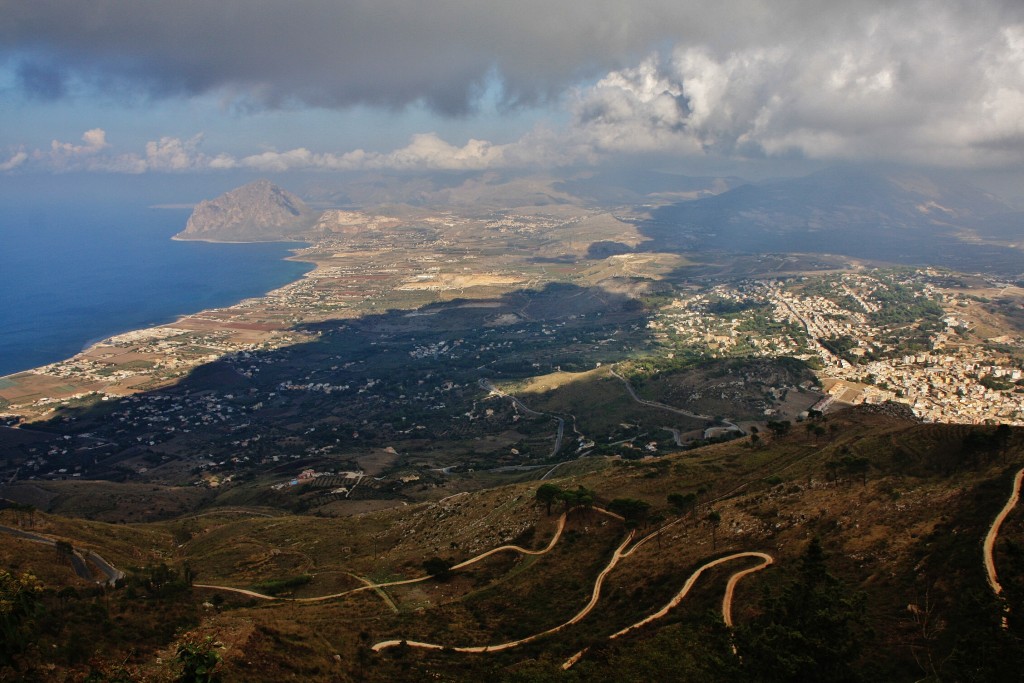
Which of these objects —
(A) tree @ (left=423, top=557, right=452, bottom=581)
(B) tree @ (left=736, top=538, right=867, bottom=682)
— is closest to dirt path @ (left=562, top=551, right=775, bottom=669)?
(B) tree @ (left=736, top=538, right=867, bottom=682)

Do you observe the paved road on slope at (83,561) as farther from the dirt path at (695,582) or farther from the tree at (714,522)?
the tree at (714,522)

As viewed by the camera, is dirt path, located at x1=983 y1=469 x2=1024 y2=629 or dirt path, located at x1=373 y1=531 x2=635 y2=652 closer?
dirt path, located at x1=983 y1=469 x2=1024 y2=629

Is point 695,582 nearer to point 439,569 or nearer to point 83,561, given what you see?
point 439,569

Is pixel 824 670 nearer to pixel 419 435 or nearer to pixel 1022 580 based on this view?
pixel 1022 580

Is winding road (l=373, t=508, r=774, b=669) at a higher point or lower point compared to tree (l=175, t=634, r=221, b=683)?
lower

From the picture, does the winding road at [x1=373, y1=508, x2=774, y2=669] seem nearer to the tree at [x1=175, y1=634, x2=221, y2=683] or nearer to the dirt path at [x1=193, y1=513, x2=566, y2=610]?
the dirt path at [x1=193, y1=513, x2=566, y2=610]

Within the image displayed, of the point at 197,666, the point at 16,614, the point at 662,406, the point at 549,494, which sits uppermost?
the point at 16,614

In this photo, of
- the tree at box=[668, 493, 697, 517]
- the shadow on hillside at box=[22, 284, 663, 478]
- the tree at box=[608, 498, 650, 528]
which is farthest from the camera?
the shadow on hillside at box=[22, 284, 663, 478]

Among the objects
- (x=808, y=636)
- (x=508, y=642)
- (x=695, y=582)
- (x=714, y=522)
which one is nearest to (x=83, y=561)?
(x=508, y=642)

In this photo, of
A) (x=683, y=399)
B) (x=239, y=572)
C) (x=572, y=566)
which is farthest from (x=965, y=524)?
(x=683, y=399)
